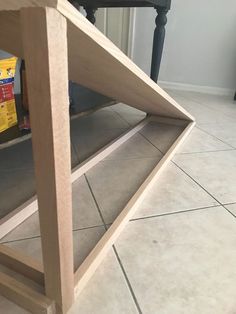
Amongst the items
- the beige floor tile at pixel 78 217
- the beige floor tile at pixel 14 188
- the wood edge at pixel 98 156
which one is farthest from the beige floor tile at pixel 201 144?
the beige floor tile at pixel 14 188

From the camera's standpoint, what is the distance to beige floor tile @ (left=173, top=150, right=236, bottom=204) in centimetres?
80

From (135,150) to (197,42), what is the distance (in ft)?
5.00

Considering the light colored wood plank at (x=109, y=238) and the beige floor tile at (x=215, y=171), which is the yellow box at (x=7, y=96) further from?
the beige floor tile at (x=215, y=171)

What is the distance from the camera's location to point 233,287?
1.62 ft

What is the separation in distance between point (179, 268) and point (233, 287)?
10 centimetres

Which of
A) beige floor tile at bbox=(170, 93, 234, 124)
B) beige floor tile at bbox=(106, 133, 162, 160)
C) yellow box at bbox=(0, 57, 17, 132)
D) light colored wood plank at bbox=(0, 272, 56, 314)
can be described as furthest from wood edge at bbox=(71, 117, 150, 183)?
beige floor tile at bbox=(170, 93, 234, 124)

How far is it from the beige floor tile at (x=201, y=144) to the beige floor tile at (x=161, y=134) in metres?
0.06

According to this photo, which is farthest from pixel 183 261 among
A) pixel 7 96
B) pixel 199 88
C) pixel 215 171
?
pixel 199 88

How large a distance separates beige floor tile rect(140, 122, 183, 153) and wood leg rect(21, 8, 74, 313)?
0.74 m

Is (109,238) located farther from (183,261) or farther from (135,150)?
(135,150)

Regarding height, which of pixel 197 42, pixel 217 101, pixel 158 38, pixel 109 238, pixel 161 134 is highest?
pixel 158 38

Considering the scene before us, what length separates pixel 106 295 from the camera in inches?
18.4

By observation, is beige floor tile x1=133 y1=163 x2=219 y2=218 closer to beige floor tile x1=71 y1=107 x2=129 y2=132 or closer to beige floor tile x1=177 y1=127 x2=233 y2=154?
beige floor tile x1=177 y1=127 x2=233 y2=154

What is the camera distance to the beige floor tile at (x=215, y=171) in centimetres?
80
